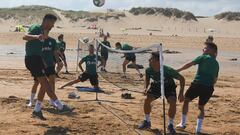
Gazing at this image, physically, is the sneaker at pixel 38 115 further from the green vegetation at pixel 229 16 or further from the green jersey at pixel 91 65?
the green vegetation at pixel 229 16

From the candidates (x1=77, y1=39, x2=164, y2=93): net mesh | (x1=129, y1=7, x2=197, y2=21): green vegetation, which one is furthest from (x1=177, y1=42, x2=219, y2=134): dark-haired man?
(x1=129, y1=7, x2=197, y2=21): green vegetation

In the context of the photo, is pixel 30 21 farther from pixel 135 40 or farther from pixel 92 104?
pixel 92 104

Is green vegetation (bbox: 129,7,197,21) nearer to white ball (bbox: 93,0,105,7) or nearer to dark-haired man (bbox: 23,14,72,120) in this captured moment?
white ball (bbox: 93,0,105,7)

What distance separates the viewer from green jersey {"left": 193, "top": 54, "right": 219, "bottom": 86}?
933 cm

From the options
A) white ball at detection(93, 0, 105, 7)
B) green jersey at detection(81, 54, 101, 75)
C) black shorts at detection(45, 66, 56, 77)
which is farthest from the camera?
white ball at detection(93, 0, 105, 7)

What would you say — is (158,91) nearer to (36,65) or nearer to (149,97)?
(149,97)

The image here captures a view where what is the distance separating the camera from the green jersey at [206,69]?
933 centimetres

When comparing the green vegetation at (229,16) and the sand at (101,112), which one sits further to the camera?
the green vegetation at (229,16)

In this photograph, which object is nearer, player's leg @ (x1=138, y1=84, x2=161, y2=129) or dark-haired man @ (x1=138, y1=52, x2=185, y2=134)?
dark-haired man @ (x1=138, y1=52, x2=185, y2=134)

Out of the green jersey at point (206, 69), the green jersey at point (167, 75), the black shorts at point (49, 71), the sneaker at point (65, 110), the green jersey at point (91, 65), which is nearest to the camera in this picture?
the green jersey at point (167, 75)

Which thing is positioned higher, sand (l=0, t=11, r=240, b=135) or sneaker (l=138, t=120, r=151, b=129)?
sneaker (l=138, t=120, r=151, b=129)

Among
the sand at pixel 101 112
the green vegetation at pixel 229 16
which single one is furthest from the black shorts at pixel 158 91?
the green vegetation at pixel 229 16

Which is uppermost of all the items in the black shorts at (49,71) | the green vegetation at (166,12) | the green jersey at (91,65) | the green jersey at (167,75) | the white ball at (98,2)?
the white ball at (98,2)

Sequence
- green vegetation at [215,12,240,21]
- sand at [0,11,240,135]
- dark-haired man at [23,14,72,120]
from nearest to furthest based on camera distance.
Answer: sand at [0,11,240,135] → dark-haired man at [23,14,72,120] → green vegetation at [215,12,240,21]
